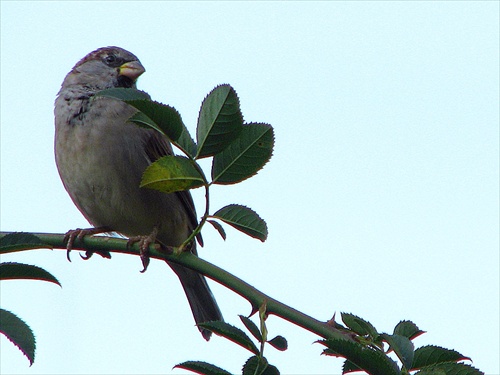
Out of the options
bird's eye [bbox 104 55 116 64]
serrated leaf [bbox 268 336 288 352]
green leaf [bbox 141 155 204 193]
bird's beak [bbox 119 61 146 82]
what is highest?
bird's eye [bbox 104 55 116 64]

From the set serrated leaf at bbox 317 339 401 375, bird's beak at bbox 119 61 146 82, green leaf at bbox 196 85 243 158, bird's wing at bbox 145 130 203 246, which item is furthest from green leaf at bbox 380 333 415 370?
bird's beak at bbox 119 61 146 82

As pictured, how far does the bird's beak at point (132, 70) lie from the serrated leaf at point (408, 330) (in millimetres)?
2888

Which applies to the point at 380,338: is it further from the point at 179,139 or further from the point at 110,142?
the point at 110,142

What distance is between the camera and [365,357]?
124 cm

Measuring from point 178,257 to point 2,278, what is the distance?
1.45 ft

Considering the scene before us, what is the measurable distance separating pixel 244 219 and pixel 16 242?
1.71 feet

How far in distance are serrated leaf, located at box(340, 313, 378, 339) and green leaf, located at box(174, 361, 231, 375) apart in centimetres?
34

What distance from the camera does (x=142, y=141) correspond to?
359cm

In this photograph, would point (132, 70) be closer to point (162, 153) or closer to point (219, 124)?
point (162, 153)

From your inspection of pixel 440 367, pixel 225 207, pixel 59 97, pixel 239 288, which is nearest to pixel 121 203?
pixel 59 97

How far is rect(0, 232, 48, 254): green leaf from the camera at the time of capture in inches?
55.7

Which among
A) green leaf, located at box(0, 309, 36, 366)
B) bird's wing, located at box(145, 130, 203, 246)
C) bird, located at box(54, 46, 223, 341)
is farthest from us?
bird's wing, located at box(145, 130, 203, 246)

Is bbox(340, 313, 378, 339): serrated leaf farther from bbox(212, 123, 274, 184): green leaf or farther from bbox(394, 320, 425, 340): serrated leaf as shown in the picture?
bbox(212, 123, 274, 184): green leaf

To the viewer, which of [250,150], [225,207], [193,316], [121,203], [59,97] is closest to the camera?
[250,150]
